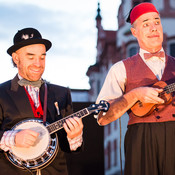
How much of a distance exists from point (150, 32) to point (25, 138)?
164 centimetres

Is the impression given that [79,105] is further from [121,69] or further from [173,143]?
[173,143]

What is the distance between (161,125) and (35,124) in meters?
1.21

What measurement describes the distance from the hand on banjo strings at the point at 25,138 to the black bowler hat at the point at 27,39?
94 centimetres

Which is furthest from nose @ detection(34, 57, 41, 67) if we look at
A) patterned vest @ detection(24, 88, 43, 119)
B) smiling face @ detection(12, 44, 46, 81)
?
patterned vest @ detection(24, 88, 43, 119)

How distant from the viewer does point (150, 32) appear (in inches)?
139

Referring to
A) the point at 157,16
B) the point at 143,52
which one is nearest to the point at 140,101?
the point at 143,52

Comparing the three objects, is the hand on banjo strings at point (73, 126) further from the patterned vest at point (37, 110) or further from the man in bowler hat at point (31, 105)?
the patterned vest at point (37, 110)

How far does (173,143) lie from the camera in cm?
315

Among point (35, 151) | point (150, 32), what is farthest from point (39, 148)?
point (150, 32)

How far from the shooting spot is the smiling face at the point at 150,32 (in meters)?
Answer: 3.54

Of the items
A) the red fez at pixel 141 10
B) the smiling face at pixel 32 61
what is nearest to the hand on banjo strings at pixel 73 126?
the smiling face at pixel 32 61

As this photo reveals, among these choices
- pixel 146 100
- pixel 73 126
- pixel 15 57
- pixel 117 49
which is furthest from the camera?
pixel 117 49

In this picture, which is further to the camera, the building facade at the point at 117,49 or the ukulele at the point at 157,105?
the building facade at the point at 117,49

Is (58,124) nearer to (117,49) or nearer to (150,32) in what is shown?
(150,32)
